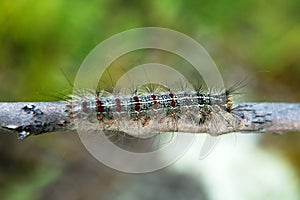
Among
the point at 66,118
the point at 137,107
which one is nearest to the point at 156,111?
the point at 137,107

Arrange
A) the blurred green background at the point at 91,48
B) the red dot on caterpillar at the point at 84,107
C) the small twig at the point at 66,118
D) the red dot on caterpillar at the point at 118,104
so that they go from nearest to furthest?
the small twig at the point at 66,118, the red dot on caterpillar at the point at 84,107, the red dot on caterpillar at the point at 118,104, the blurred green background at the point at 91,48

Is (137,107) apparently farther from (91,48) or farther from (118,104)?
(91,48)

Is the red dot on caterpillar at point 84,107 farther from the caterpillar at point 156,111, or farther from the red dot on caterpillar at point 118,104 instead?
the red dot on caterpillar at point 118,104

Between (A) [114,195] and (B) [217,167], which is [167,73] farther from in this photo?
(A) [114,195]

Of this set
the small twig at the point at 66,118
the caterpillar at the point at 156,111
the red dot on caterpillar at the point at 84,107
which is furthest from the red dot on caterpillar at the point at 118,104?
the small twig at the point at 66,118

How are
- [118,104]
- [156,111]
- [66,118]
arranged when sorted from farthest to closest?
[156,111], [118,104], [66,118]
